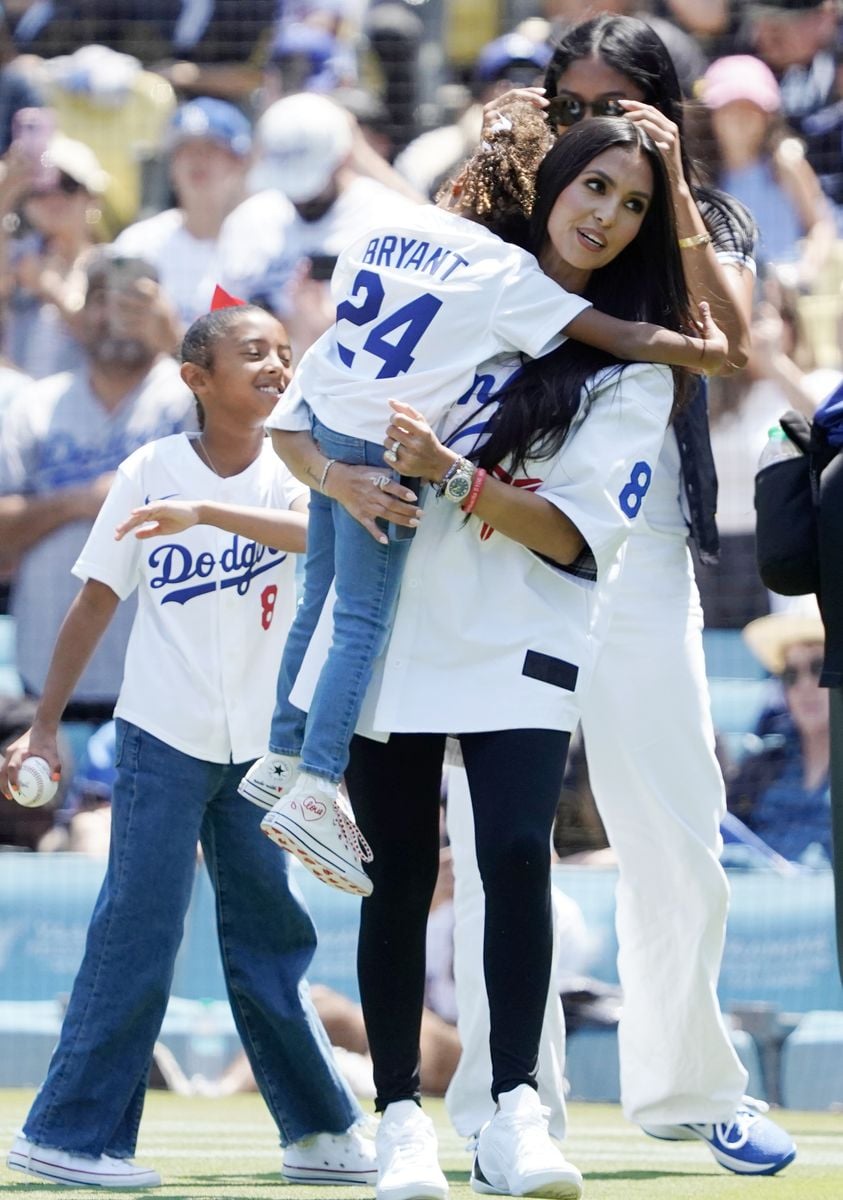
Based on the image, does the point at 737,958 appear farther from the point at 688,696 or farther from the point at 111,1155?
the point at 111,1155

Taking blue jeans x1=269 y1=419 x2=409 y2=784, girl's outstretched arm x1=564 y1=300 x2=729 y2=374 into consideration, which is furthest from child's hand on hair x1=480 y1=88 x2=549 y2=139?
blue jeans x1=269 y1=419 x2=409 y2=784

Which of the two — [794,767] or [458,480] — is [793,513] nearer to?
[458,480]

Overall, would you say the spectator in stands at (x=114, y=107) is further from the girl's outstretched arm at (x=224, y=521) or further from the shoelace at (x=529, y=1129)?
the shoelace at (x=529, y=1129)

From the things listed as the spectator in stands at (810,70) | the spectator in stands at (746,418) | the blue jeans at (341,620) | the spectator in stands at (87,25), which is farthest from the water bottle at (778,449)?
the spectator in stands at (87,25)

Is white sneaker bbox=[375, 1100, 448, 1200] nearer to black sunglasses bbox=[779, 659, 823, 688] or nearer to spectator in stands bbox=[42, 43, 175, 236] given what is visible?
black sunglasses bbox=[779, 659, 823, 688]

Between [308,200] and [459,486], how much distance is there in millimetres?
6262

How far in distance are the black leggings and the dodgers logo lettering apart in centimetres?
68

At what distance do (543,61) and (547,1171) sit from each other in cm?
706

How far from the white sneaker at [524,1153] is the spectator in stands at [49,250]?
634 centimetres

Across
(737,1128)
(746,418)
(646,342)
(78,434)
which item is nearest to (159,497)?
(646,342)

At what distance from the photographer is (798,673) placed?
742 centimetres

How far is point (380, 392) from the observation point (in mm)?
3016

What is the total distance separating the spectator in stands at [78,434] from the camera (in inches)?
329

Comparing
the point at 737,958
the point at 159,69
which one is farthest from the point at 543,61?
the point at 737,958
